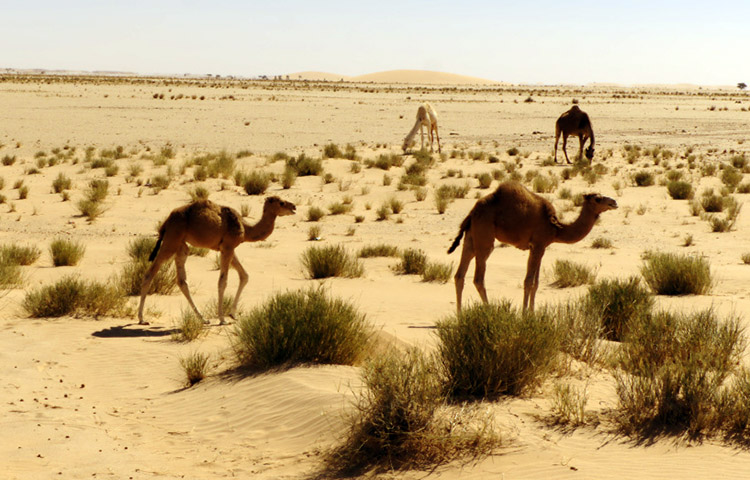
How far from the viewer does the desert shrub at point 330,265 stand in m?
14.4

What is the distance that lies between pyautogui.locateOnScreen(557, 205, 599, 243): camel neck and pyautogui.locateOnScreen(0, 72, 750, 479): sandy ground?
82.5 inches

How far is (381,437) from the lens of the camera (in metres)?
6.10

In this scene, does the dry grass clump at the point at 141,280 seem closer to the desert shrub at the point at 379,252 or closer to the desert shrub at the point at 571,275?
the desert shrub at the point at 379,252

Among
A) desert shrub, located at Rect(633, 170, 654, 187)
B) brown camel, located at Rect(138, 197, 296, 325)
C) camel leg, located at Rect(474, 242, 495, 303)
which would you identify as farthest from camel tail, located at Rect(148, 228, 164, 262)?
desert shrub, located at Rect(633, 170, 654, 187)

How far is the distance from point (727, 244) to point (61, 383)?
14.1 meters

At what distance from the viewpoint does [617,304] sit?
10414mm

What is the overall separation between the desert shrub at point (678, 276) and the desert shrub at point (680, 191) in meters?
11.0

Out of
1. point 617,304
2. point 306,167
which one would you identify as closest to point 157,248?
point 617,304

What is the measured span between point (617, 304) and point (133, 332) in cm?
603

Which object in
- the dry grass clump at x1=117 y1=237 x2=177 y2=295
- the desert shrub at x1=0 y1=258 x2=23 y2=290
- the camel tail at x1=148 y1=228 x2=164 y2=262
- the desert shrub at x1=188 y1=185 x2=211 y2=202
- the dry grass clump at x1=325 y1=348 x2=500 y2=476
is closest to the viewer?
the dry grass clump at x1=325 y1=348 x2=500 y2=476

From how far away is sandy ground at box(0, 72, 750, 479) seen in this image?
248 inches

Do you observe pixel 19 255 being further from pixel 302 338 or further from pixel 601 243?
pixel 601 243

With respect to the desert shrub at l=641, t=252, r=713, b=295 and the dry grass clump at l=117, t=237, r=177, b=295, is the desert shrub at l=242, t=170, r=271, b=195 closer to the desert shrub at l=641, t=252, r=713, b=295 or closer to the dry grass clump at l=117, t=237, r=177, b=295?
the dry grass clump at l=117, t=237, r=177, b=295

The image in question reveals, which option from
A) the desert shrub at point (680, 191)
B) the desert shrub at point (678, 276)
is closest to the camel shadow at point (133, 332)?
the desert shrub at point (678, 276)
